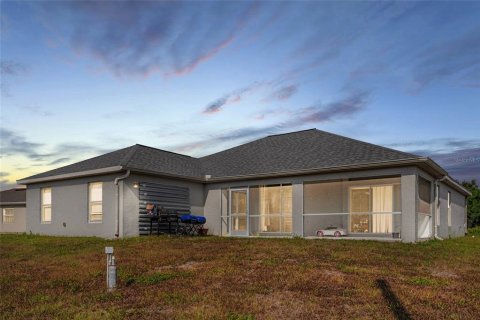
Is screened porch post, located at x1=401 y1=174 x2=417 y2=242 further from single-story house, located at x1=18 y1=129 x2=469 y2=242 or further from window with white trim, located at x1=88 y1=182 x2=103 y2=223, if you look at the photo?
window with white trim, located at x1=88 y1=182 x2=103 y2=223

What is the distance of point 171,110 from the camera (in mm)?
16391

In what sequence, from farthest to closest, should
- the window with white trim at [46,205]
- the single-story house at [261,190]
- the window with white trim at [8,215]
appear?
the window with white trim at [8,215], the window with white trim at [46,205], the single-story house at [261,190]

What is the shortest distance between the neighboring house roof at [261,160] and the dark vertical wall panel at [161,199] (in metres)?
0.74

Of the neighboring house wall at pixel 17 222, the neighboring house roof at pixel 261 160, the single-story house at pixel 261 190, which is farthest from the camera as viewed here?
the neighboring house wall at pixel 17 222

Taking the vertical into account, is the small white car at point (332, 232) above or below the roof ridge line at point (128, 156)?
below

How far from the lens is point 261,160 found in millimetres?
21266

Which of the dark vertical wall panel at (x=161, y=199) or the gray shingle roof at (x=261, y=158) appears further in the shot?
the dark vertical wall panel at (x=161, y=199)

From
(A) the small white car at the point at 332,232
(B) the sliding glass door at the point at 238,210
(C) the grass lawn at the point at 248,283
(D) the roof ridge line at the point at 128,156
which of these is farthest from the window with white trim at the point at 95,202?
(A) the small white car at the point at 332,232

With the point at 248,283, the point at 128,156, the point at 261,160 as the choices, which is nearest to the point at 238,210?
the point at 261,160

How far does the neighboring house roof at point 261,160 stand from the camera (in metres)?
17.2

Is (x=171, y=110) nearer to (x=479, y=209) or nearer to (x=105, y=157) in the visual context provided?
(x=105, y=157)

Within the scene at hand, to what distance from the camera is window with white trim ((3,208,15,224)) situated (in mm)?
→ 32562

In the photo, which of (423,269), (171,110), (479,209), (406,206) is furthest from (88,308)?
(479,209)

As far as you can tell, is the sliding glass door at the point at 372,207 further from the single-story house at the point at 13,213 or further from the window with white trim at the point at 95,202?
the single-story house at the point at 13,213
